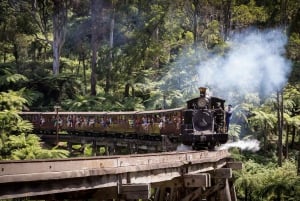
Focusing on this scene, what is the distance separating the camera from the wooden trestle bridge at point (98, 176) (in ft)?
17.9

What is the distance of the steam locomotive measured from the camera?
15.5 meters

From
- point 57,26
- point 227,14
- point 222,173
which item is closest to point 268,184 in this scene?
point 222,173

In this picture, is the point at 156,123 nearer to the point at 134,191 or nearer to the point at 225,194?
the point at 225,194

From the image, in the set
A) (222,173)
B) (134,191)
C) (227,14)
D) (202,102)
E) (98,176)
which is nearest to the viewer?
(98,176)

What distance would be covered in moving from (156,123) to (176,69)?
33.8ft

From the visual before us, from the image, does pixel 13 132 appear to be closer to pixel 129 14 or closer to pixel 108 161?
pixel 108 161

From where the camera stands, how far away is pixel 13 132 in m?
20.0

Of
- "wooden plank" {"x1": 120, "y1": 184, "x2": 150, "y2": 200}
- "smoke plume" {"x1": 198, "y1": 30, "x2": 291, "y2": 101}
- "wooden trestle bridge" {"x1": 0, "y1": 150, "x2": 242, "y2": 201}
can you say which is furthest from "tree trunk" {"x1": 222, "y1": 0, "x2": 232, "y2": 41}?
"wooden plank" {"x1": 120, "y1": 184, "x2": 150, "y2": 200}

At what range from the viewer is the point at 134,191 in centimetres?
691

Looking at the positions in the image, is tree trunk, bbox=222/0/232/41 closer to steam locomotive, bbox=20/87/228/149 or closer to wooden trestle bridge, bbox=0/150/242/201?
steam locomotive, bbox=20/87/228/149

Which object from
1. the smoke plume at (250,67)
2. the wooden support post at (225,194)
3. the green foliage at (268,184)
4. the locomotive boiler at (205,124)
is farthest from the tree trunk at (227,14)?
the wooden support post at (225,194)

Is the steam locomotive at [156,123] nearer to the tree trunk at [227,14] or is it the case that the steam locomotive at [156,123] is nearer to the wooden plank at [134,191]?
the wooden plank at [134,191]

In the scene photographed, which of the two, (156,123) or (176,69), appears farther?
(176,69)

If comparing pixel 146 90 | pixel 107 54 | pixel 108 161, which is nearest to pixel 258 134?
pixel 146 90
